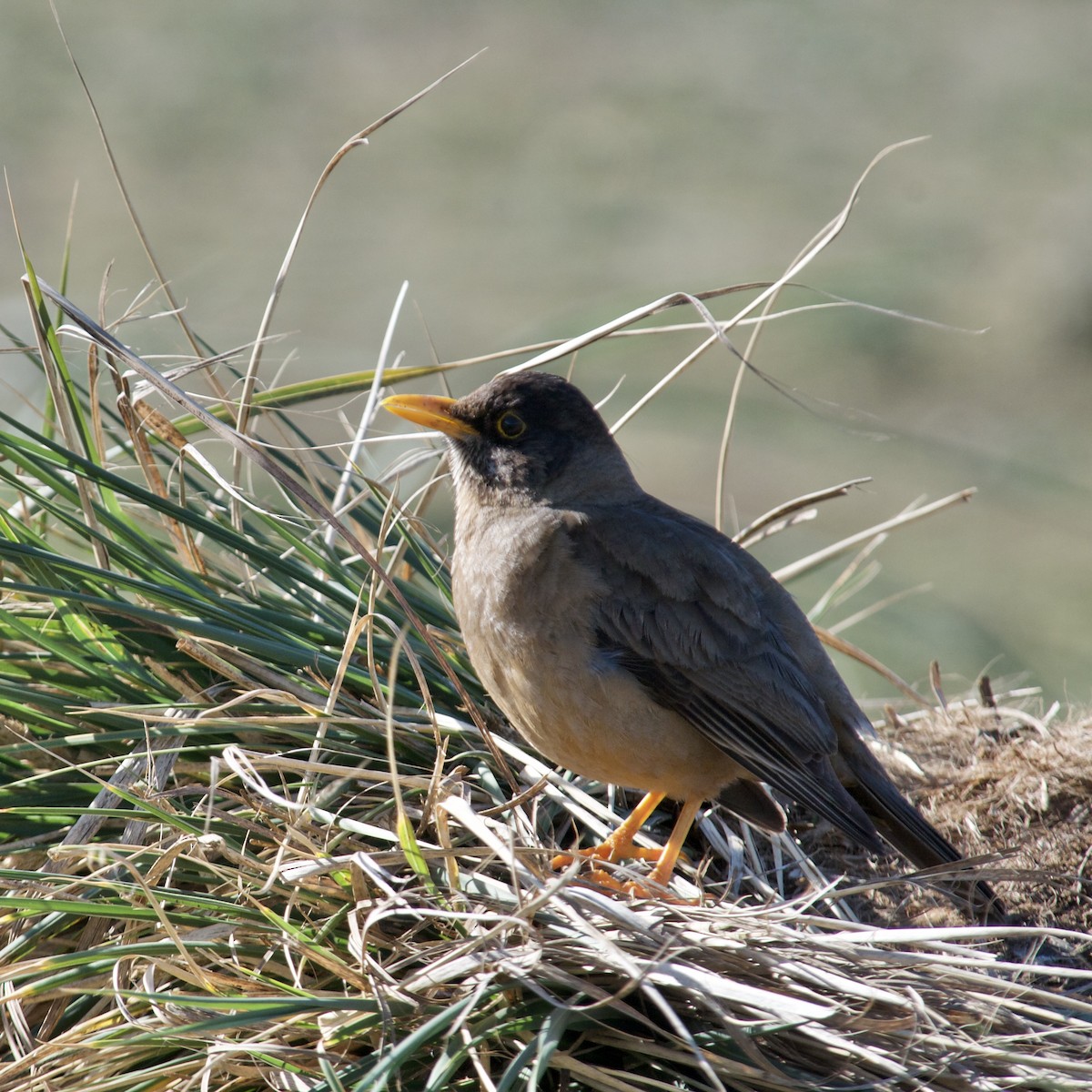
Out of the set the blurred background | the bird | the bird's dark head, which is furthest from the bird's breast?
the blurred background

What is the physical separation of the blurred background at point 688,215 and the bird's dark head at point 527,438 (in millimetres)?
4588

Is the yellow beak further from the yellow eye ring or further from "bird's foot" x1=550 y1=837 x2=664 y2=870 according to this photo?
"bird's foot" x1=550 y1=837 x2=664 y2=870

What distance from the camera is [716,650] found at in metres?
3.68

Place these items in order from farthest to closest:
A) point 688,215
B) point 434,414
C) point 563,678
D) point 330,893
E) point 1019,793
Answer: point 688,215 → point 434,414 → point 1019,793 → point 563,678 → point 330,893

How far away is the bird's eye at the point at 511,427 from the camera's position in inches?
157

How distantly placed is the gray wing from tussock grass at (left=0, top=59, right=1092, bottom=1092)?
1.02 feet

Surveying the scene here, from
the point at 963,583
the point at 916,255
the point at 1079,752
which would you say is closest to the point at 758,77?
the point at 916,255

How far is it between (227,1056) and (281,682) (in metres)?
1.02

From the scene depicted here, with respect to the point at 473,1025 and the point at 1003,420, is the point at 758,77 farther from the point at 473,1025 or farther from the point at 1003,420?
the point at 473,1025

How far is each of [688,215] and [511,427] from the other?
14.5 metres

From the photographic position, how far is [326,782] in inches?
126

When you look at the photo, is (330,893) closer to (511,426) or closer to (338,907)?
(338,907)

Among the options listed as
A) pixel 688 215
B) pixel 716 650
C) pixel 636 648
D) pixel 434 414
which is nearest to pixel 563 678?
pixel 636 648

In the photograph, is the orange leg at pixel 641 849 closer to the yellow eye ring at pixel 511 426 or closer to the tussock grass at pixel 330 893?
the tussock grass at pixel 330 893
